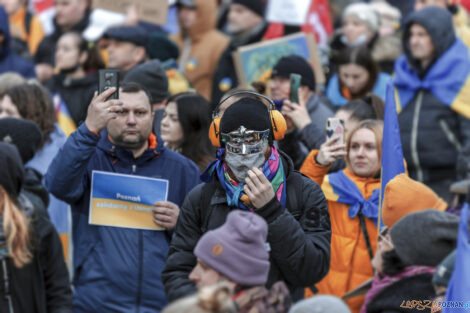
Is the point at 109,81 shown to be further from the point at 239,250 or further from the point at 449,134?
the point at 449,134

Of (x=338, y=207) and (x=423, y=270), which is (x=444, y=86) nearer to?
(x=338, y=207)

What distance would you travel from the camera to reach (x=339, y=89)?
9.54m

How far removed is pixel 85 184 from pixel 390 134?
2023 millimetres

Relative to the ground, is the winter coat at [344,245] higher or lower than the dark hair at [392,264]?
lower

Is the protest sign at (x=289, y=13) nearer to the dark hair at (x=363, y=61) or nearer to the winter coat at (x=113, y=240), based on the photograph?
the dark hair at (x=363, y=61)

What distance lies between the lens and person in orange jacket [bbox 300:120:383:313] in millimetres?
6703

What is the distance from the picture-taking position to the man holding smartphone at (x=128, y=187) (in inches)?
240

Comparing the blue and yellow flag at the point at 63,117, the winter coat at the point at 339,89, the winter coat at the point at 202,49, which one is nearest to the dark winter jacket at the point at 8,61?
the blue and yellow flag at the point at 63,117

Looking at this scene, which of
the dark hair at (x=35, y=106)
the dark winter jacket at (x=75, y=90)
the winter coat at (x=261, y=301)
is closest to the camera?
the winter coat at (x=261, y=301)

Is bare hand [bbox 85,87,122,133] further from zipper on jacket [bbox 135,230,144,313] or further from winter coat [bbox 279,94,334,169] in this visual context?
winter coat [bbox 279,94,334,169]

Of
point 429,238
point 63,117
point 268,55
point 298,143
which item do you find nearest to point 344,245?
point 298,143

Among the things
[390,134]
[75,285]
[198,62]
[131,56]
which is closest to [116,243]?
[75,285]

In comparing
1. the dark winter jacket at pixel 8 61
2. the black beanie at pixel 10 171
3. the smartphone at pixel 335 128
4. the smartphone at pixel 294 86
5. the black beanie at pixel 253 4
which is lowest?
the dark winter jacket at pixel 8 61

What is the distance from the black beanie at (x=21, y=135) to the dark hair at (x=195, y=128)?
1074 mm
